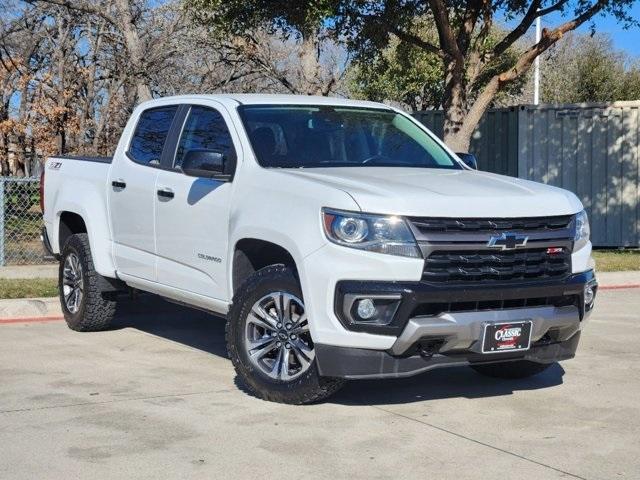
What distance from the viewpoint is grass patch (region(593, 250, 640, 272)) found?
14719 millimetres

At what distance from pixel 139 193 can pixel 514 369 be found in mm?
3056

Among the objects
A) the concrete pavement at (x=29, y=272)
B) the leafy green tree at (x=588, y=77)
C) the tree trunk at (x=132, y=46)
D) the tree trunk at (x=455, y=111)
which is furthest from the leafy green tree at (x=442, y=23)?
the leafy green tree at (x=588, y=77)

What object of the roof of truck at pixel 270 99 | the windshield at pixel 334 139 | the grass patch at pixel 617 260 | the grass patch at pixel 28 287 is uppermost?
the roof of truck at pixel 270 99

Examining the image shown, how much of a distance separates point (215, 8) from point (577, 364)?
388 inches

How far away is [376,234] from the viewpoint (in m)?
5.90

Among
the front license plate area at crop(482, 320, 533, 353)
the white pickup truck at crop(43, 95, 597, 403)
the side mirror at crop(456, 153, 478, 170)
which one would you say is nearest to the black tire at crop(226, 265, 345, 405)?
the white pickup truck at crop(43, 95, 597, 403)

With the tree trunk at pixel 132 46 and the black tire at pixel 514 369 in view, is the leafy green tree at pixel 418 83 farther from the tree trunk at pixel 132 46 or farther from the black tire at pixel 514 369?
the black tire at pixel 514 369

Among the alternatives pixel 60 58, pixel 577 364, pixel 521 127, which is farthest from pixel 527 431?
pixel 60 58

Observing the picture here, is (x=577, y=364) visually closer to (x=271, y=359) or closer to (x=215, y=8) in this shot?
(x=271, y=359)

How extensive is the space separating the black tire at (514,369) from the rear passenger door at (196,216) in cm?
199

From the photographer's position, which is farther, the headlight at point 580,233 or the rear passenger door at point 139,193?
the rear passenger door at point 139,193

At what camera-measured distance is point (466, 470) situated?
516cm

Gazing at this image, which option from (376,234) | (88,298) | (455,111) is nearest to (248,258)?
(376,234)

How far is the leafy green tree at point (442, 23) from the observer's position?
15.4 metres
